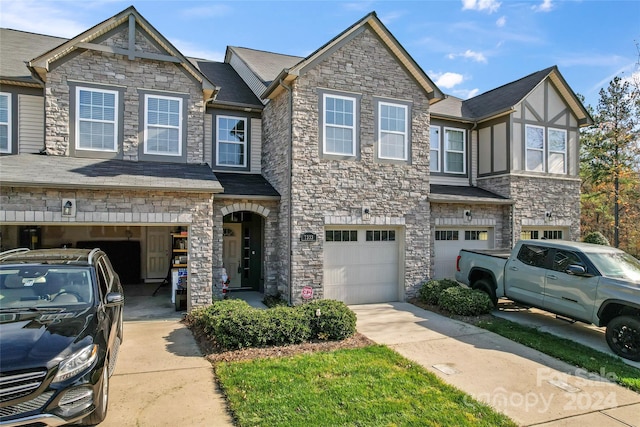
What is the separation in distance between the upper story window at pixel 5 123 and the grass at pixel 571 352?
1326 cm

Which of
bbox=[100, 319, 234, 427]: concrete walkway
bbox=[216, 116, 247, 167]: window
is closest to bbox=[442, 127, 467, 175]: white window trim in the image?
bbox=[216, 116, 247, 167]: window

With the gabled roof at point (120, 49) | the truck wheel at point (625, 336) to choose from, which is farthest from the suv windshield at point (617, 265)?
the gabled roof at point (120, 49)

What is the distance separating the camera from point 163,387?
555 centimetres

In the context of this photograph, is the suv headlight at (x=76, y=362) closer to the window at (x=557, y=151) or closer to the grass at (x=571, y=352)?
the grass at (x=571, y=352)

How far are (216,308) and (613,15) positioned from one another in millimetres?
14271

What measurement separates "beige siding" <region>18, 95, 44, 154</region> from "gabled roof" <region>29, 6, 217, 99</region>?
105 cm

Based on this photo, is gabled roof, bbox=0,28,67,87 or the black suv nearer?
the black suv

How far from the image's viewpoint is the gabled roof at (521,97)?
14.2 m

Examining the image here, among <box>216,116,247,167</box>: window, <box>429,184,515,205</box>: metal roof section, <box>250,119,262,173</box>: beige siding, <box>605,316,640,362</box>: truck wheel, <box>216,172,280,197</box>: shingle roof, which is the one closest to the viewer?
<box>605,316,640,362</box>: truck wheel

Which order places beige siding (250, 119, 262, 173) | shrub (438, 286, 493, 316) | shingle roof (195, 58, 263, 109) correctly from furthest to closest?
beige siding (250, 119, 262, 173), shingle roof (195, 58, 263, 109), shrub (438, 286, 493, 316)

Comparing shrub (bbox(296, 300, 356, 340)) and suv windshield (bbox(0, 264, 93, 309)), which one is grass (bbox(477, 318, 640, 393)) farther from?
suv windshield (bbox(0, 264, 93, 309))

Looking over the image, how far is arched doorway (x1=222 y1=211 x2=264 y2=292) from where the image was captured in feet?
43.2

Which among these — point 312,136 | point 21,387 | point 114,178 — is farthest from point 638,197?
point 21,387

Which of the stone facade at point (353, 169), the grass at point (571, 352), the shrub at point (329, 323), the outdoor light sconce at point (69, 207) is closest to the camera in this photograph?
the grass at point (571, 352)
